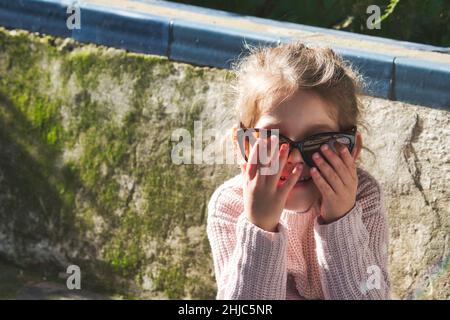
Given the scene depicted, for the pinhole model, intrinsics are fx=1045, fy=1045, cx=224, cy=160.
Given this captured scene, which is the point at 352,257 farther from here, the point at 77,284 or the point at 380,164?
the point at 77,284

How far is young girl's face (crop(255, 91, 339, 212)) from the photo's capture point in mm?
2893

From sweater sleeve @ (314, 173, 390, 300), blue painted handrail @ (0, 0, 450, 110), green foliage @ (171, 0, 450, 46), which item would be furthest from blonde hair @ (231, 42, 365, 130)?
green foliage @ (171, 0, 450, 46)

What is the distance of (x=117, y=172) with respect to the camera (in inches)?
160

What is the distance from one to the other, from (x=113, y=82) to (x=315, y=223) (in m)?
1.35

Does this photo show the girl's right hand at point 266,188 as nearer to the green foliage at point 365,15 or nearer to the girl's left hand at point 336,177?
the girl's left hand at point 336,177

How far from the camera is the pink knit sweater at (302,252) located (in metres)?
2.89

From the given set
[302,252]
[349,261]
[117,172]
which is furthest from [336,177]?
[117,172]

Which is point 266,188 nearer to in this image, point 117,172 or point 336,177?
point 336,177

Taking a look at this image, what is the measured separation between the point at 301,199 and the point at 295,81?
34cm

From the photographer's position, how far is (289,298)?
307cm

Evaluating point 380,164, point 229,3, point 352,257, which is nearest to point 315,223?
point 352,257

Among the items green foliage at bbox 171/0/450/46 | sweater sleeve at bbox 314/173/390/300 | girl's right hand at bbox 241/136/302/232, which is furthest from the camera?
green foliage at bbox 171/0/450/46

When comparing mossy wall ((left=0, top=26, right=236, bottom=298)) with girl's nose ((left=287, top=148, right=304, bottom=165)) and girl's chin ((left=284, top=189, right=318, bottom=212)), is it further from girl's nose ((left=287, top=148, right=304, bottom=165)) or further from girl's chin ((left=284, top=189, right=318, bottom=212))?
girl's nose ((left=287, top=148, right=304, bottom=165))

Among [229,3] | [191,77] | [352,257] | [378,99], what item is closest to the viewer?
[352,257]
